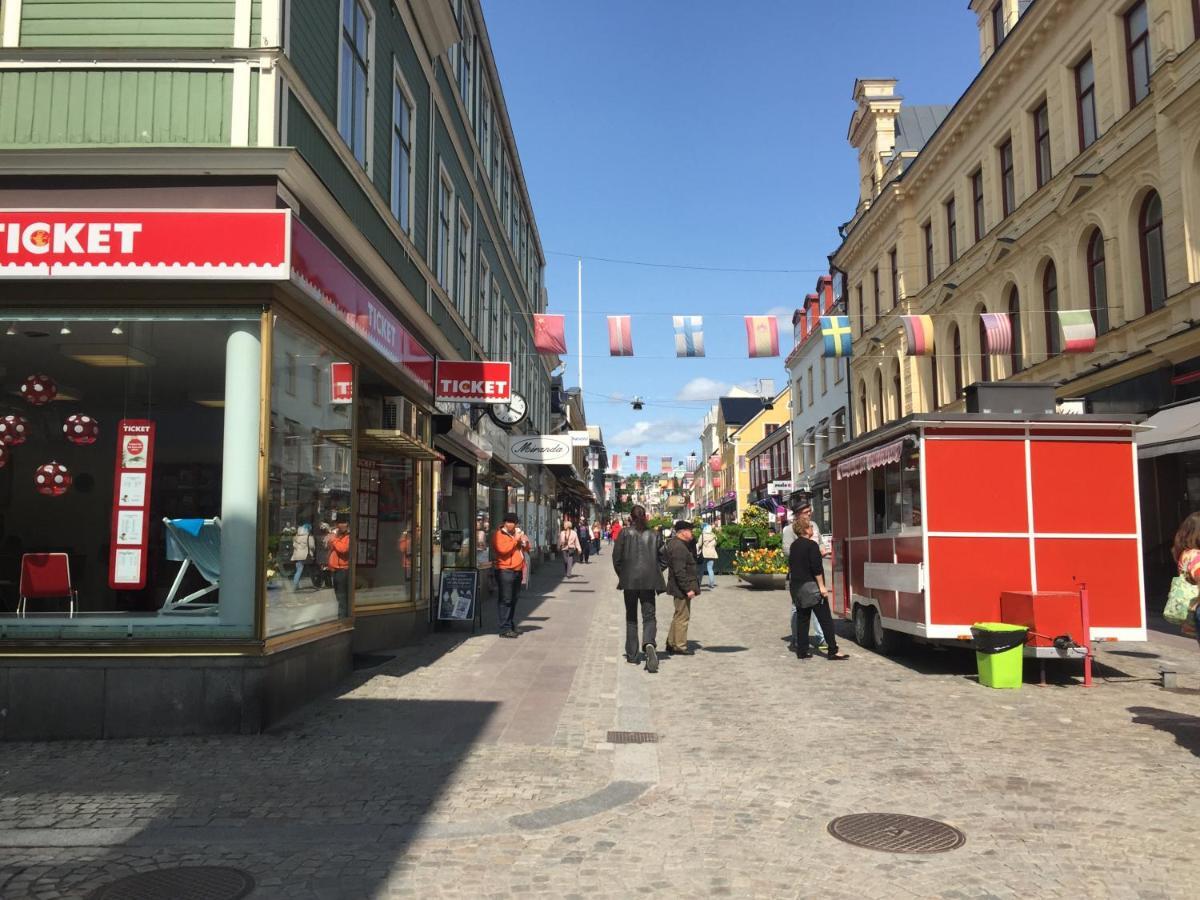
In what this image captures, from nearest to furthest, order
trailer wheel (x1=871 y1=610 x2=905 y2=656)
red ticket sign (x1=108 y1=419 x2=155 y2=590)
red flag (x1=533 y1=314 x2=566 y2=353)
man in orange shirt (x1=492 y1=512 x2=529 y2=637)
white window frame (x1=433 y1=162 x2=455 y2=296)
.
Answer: red ticket sign (x1=108 y1=419 x2=155 y2=590), trailer wheel (x1=871 y1=610 x2=905 y2=656), man in orange shirt (x1=492 y1=512 x2=529 y2=637), white window frame (x1=433 y1=162 x2=455 y2=296), red flag (x1=533 y1=314 x2=566 y2=353)

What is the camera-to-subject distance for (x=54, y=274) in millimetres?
6984

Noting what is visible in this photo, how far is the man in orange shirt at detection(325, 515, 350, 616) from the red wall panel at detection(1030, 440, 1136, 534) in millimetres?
7096

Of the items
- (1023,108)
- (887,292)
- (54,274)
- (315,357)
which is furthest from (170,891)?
(887,292)

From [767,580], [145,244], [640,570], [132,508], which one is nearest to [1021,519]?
[640,570]

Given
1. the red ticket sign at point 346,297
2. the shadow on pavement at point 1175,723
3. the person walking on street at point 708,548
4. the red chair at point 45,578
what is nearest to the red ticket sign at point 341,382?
the red ticket sign at point 346,297

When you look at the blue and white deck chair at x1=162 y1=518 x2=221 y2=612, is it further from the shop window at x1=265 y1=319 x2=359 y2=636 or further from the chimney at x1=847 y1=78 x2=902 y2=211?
the chimney at x1=847 y1=78 x2=902 y2=211

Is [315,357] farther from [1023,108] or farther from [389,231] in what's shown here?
[1023,108]

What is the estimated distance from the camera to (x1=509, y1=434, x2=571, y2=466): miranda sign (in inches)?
866

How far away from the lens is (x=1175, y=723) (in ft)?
24.2

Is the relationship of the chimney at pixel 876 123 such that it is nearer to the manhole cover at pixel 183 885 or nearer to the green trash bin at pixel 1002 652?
the green trash bin at pixel 1002 652

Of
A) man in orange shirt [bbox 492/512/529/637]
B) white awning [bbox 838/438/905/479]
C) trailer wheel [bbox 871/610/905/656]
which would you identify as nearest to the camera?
white awning [bbox 838/438/905/479]

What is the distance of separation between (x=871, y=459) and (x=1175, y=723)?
4.44 m

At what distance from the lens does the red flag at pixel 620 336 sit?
60.6 feet

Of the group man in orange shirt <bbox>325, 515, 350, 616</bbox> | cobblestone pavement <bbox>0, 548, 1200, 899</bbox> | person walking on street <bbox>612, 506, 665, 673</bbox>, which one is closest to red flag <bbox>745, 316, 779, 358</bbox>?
person walking on street <bbox>612, 506, 665, 673</bbox>
